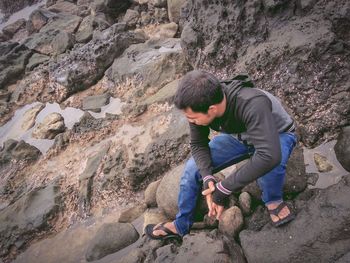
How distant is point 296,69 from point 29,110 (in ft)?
17.6

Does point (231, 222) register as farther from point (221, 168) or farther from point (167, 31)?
point (167, 31)

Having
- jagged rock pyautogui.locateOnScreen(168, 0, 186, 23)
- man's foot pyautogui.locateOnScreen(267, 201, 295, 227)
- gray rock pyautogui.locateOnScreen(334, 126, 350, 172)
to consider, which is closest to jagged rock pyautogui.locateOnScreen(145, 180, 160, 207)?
man's foot pyautogui.locateOnScreen(267, 201, 295, 227)

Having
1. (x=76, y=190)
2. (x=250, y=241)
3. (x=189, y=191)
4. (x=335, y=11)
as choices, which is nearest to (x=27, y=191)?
(x=76, y=190)

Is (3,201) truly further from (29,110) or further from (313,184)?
(313,184)

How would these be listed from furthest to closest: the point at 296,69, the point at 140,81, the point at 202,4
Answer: the point at 140,81, the point at 202,4, the point at 296,69

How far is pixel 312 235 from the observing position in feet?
8.00

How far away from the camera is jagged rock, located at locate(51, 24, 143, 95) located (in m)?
6.75

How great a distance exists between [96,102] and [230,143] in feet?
12.6

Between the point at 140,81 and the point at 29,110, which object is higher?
the point at 140,81

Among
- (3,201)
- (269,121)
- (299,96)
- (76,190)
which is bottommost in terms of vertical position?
(3,201)

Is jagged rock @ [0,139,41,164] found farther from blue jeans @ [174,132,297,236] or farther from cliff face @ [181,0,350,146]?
blue jeans @ [174,132,297,236]

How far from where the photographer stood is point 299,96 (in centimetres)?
353

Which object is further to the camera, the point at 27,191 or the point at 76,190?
the point at 27,191

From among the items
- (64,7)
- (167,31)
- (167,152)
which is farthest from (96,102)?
(64,7)
